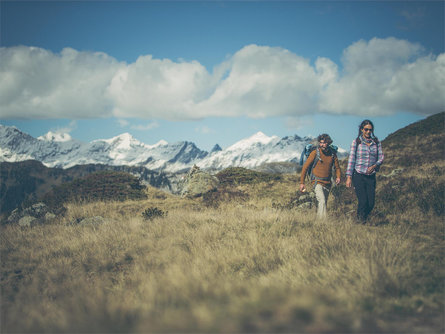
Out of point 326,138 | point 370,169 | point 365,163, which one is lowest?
point 370,169

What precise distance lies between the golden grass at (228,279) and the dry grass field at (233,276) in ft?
0.05

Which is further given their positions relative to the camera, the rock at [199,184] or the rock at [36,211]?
the rock at [199,184]

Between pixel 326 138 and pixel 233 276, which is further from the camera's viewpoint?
pixel 326 138

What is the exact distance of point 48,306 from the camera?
10.00 feet

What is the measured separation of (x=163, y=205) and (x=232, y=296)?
12.8 meters

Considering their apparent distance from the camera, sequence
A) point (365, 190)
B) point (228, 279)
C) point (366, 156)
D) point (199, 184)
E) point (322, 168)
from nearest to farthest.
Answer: point (228, 279)
point (366, 156)
point (365, 190)
point (322, 168)
point (199, 184)

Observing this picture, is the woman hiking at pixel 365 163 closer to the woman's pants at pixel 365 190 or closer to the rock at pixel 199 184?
the woman's pants at pixel 365 190

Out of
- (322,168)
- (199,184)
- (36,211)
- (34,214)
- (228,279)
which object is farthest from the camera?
(199,184)

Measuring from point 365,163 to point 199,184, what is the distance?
12.9 metres

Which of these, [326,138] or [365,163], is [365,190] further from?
[326,138]

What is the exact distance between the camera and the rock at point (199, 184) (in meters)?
17.2

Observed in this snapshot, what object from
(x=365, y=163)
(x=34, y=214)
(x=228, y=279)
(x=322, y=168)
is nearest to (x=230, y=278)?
(x=228, y=279)

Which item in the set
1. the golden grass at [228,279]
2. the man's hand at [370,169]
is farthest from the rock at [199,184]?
the man's hand at [370,169]

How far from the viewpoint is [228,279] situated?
130 inches
